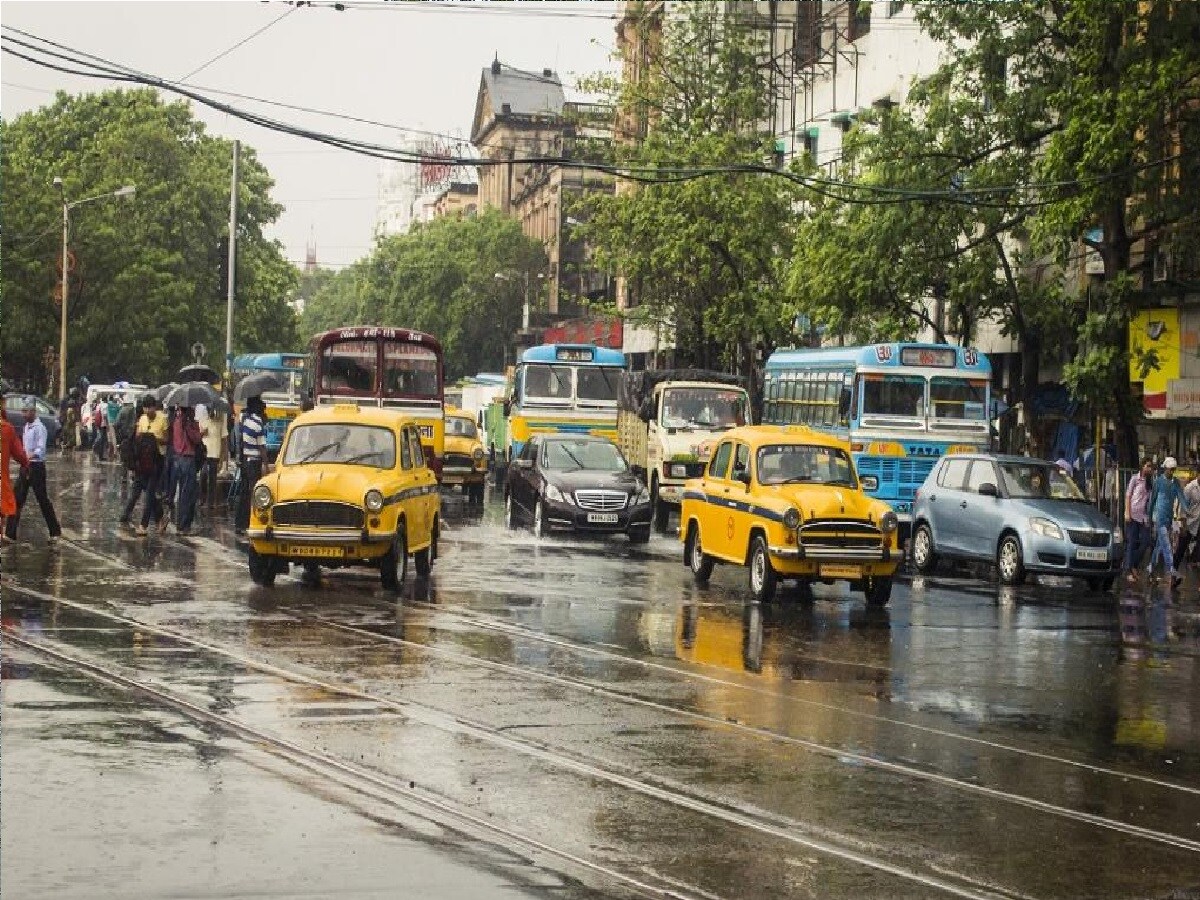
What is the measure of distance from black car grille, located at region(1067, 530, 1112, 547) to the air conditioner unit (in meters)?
10.3

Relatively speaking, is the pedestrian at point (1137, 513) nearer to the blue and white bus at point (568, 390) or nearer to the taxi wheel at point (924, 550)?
the taxi wheel at point (924, 550)

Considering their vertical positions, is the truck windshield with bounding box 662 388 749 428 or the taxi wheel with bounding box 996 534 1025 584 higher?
the truck windshield with bounding box 662 388 749 428

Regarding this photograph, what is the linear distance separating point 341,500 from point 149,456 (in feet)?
27.9

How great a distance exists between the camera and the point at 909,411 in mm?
33625

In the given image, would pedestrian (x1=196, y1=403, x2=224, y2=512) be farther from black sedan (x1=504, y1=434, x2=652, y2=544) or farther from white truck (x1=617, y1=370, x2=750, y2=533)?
white truck (x1=617, y1=370, x2=750, y2=533)

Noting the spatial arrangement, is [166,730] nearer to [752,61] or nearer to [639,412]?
[639,412]

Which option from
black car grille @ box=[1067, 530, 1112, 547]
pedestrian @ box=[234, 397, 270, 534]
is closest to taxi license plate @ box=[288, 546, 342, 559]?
pedestrian @ box=[234, 397, 270, 534]

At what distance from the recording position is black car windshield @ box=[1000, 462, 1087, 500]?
93.4 ft

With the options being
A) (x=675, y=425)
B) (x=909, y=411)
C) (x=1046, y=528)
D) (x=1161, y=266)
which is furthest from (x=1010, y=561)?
(x=675, y=425)

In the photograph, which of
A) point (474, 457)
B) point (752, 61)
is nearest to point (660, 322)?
point (752, 61)

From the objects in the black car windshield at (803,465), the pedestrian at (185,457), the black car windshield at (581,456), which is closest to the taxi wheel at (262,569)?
the black car windshield at (803,465)

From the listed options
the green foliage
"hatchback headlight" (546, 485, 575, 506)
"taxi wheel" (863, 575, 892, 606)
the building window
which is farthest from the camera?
the green foliage

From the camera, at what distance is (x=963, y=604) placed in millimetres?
24344

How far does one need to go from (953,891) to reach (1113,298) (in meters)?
25.4
